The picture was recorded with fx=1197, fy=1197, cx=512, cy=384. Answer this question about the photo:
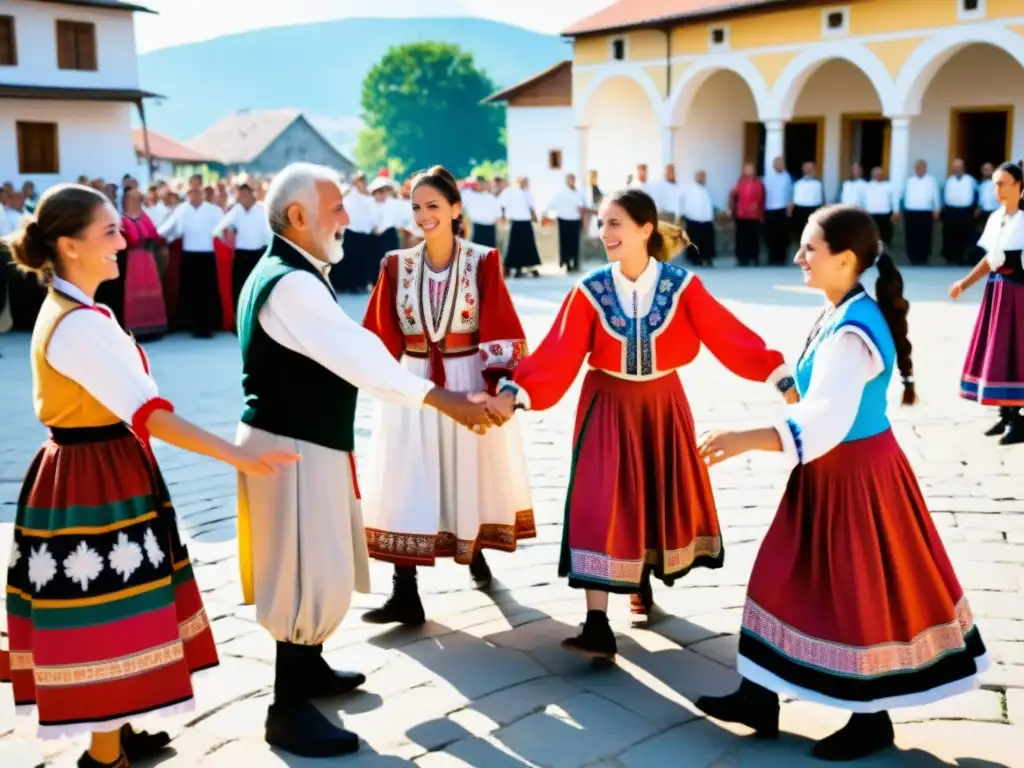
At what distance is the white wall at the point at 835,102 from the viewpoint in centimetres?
2189

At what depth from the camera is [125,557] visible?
3.09 metres

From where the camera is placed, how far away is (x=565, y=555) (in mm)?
4074

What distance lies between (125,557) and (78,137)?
2638 cm

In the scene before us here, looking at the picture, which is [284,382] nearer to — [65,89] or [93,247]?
[93,247]

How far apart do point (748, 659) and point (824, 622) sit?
0.27 m

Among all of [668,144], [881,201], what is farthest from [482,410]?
[668,144]

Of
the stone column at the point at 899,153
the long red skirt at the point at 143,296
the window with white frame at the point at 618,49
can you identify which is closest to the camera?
the long red skirt at the point at 143,296

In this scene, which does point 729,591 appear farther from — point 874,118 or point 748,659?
point 874,118

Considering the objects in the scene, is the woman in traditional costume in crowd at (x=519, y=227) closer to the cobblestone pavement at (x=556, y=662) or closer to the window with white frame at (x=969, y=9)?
the window with white frame at (x=969, y=9)

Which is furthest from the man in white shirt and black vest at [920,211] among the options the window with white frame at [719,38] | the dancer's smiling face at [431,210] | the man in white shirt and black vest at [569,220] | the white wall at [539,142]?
the dancer's smiling face at [431,210]

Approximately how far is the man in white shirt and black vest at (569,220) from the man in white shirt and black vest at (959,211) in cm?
566

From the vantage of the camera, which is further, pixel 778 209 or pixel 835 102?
pixel 835 102

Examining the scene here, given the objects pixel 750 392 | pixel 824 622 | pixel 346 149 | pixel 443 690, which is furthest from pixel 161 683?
pixel 346 149

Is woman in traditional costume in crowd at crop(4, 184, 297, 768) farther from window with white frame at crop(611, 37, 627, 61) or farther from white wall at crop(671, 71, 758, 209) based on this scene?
A: window with white frame at crop(611, 37, 627, 61)
